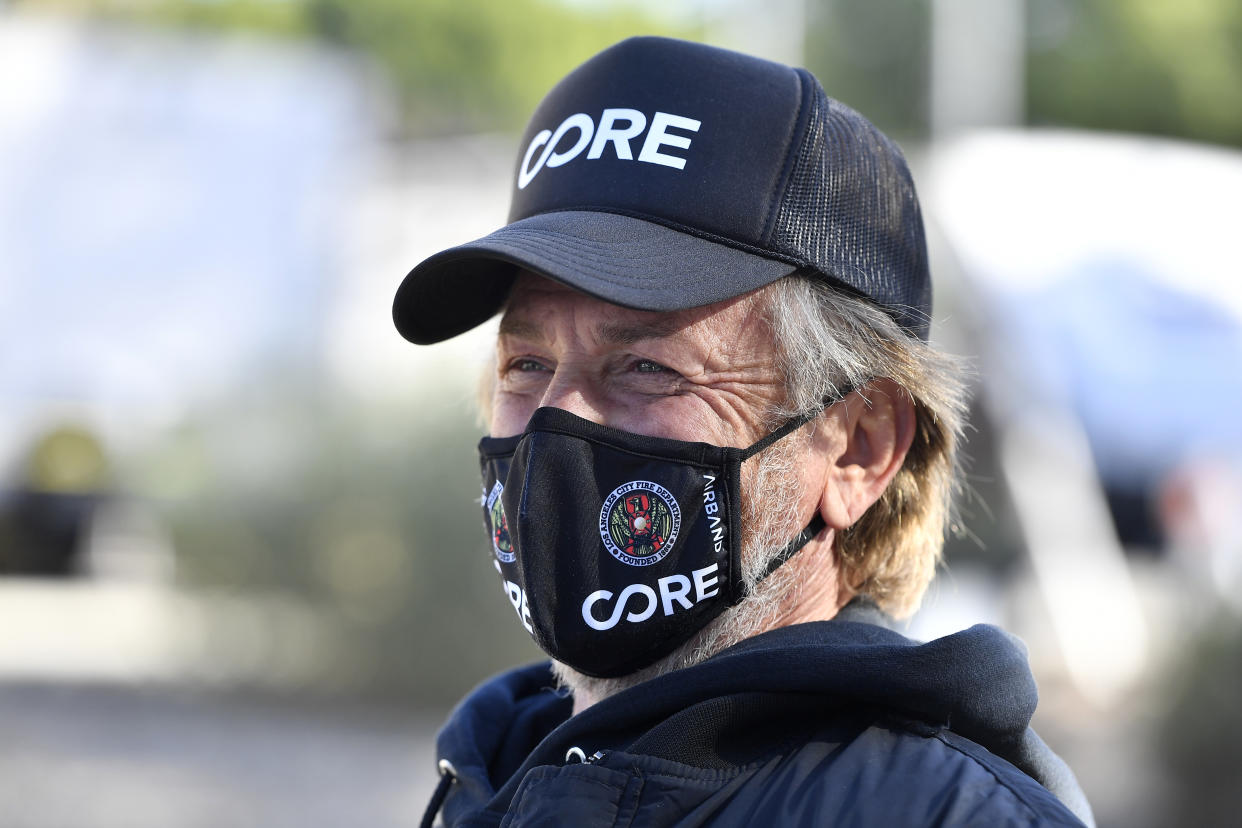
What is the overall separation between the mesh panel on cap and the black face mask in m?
0.38

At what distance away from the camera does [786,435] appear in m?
2.16

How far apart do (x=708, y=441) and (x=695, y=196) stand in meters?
0.39

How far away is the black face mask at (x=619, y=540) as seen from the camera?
201 cm

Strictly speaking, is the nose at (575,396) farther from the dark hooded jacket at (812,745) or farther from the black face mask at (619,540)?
the dark hooded jacket at (812,745)

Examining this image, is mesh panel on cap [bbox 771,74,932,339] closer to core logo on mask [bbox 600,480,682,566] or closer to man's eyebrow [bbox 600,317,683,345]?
man's eyebrow [bbox 600,317,683,345]

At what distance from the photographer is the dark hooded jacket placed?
1700 millimetres

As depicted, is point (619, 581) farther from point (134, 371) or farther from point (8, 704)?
point (134, 371)

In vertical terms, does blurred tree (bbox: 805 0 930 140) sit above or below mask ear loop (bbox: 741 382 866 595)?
above

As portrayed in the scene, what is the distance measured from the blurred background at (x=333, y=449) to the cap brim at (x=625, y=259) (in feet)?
2.45

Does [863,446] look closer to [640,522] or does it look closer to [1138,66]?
[640,522]

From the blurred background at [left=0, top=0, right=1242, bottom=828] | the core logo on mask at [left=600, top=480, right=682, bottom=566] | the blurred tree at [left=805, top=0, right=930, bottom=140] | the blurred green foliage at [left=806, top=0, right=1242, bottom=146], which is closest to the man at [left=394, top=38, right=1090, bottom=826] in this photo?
the core logo on mask at [left=600, top=480, right=682, bottom=566]

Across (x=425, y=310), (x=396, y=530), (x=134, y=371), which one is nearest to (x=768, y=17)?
(x=134, y=371)

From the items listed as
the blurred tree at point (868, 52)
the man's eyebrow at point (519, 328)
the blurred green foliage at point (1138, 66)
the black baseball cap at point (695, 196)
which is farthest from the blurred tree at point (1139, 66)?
the man's eyebrow at point (519, 328)

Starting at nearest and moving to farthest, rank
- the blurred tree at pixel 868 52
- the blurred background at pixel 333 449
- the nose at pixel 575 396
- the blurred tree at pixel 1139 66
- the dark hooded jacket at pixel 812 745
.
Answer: the dark hooded jacket at pixel 812 745, the nose at pixel 575 396, the blurred background at pixel 333 449, the blurred tree at pixel 868 52, the blurred tree at pixel 1139 66
